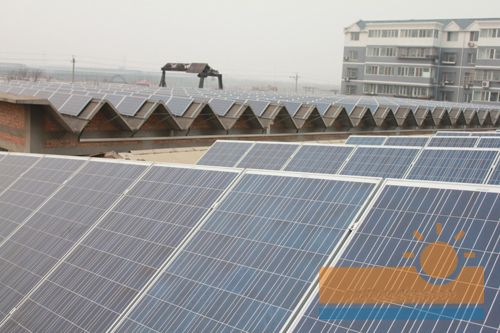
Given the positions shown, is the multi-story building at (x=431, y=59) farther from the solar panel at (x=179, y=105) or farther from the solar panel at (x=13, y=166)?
the solar panel at (x=13, y=166)

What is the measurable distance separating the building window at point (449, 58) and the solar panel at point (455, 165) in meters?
85.0

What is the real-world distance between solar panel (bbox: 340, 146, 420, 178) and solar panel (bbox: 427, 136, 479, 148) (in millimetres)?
4130

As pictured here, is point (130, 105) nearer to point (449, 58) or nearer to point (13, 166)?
point (13, 166)

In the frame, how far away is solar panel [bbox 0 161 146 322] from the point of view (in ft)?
21.5

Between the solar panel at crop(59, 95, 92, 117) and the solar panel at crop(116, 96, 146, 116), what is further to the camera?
the solar panel at crop(116, 96, 146, 116)

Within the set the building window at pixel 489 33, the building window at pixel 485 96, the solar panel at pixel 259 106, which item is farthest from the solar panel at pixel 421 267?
the building window at pixel 489 33

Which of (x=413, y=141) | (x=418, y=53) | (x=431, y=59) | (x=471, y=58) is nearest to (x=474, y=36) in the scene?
(x=471, y=58)

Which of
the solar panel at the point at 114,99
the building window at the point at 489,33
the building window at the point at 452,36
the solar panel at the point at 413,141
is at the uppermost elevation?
the solar panel at the point at 413,141

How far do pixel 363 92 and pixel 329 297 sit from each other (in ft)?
312

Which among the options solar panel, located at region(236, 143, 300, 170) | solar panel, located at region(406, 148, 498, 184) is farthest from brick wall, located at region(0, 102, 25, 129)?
solar panel, located at region(406, 148, 498, 184)

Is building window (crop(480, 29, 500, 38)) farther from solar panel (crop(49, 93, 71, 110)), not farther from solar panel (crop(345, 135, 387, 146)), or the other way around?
solar panel (crop(49, 93, 71, 110))

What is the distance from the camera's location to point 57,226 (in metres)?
7.28

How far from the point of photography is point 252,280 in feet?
16.0

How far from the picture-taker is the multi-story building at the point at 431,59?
268 ft
